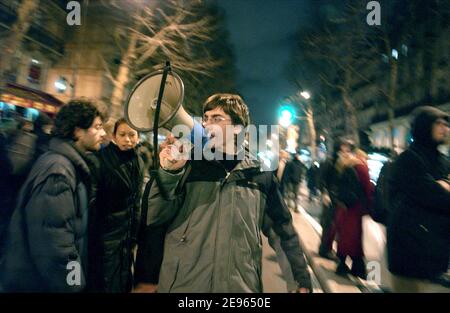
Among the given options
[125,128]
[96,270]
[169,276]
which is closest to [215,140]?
[169,276]

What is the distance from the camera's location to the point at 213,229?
73.5 inches

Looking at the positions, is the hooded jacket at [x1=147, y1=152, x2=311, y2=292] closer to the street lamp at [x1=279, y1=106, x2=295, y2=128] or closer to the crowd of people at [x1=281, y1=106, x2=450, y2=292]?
the crowd of people at [x1=281, y1=106, x2=450, y2=292]

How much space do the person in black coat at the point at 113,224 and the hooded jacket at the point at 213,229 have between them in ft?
2.95

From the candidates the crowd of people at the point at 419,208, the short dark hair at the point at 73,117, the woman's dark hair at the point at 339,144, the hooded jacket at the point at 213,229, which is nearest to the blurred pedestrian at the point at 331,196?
the woman's dark hair at the point at 339,144

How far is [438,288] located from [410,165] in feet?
3.58

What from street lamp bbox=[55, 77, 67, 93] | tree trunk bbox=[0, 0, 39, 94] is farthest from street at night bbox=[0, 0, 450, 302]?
street lamp bbox=[55, 77, 67, 93]

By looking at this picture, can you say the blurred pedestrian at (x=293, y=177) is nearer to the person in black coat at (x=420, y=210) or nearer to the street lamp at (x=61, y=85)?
the person in black coat at (x=420, y=210)

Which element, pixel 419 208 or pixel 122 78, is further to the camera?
pixel 122 78

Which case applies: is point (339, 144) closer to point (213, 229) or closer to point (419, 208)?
point (419, 208)

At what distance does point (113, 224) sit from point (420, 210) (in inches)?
103

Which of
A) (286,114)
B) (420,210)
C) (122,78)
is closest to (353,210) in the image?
(420,210)

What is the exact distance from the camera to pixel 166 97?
225 cm

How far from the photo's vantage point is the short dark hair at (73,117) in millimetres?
2254
